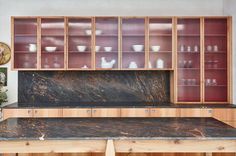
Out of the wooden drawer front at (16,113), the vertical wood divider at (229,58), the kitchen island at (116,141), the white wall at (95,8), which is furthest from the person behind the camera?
the white wall at (95,8)

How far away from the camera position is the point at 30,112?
3879mm

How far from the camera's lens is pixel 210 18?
432 cm

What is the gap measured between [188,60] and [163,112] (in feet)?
3.30

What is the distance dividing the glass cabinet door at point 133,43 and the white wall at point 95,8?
344 mm

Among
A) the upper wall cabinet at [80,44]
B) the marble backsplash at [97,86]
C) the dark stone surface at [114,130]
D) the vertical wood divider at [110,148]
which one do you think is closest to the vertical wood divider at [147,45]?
the marble backsplash at [97,86]

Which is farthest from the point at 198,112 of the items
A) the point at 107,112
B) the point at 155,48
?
the point at 107,112

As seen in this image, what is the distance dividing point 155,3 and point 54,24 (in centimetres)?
169

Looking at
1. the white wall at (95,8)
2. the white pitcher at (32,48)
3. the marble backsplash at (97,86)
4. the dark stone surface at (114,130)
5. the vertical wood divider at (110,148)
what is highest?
the white wall at (95,8)

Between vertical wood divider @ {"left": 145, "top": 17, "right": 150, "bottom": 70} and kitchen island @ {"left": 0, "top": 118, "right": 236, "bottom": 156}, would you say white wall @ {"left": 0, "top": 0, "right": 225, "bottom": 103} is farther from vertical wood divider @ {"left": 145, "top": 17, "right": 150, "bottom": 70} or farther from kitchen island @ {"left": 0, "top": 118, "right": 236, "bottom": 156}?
kitchen island @ {"left": 0, "top": 118, "right": 236, "bottom": 156}


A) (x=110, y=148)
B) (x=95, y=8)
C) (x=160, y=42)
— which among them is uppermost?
(x=95, y=8)

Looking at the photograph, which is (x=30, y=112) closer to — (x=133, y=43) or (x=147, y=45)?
(x=133, y=43)

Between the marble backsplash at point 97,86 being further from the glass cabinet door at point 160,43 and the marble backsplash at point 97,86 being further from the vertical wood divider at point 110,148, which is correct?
the vertical wood divider at point 110,148

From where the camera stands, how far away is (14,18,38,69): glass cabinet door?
4.27m

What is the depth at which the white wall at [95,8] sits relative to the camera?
450 centimetres
